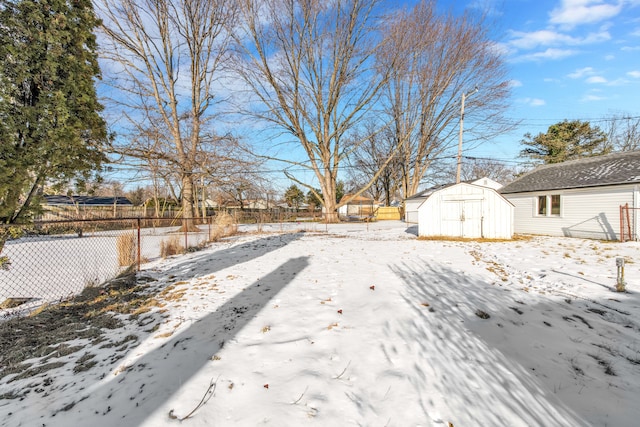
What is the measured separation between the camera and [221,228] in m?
13.7

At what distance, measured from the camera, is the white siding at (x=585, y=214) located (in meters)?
11.2

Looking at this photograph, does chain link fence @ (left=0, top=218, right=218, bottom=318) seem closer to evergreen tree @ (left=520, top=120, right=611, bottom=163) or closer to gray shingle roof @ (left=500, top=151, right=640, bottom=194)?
gray shingle roof @ (left=500, top=151, right=640, bottom=194)

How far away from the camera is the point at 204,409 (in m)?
1.97

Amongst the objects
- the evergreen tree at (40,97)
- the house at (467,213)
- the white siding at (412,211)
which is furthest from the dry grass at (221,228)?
the white siding at (412,211)

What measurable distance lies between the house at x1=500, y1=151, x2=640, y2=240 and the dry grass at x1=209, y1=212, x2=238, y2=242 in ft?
55.5

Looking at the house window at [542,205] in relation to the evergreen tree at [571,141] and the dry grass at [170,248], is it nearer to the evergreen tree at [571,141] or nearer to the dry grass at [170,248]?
the evergreen tree at [571,141]

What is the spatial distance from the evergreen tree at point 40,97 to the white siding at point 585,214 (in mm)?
17800

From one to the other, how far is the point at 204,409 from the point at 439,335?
261cm

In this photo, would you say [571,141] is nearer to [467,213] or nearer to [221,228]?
[467,213]

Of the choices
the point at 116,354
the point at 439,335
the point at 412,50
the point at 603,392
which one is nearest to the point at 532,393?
the point at 603,392

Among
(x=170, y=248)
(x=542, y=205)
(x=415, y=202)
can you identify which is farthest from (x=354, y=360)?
(x=415, y=202)

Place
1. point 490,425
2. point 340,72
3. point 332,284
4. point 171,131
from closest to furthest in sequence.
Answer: point 490,425 → point 332,284 → point 171,131 → point 340,72

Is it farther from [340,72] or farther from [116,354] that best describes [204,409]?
[340,72]

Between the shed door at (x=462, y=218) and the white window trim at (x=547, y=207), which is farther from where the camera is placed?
the white window trim at (x=547, y=207)
